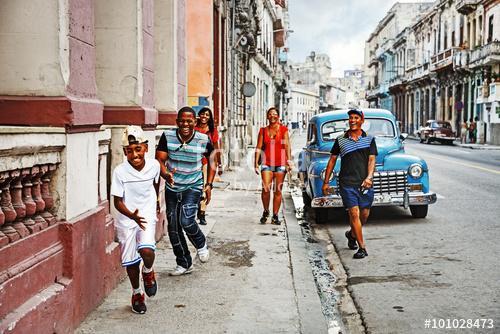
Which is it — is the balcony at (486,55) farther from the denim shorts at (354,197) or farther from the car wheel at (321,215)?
the denim shorts at (354,197)

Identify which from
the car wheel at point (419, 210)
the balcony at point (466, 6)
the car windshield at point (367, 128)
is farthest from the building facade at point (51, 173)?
the balcony at point (466, 6)

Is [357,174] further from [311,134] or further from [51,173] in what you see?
[311,134]

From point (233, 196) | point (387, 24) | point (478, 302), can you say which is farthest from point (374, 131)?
point (387, 24)

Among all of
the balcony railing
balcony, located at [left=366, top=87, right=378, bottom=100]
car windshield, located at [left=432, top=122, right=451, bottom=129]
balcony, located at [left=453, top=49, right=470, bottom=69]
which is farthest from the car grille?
balcony, located at [left=366, top=87, right=378, bottom=100]

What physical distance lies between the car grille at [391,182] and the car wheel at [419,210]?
2.02 feet

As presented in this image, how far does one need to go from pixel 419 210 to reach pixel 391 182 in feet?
2.89

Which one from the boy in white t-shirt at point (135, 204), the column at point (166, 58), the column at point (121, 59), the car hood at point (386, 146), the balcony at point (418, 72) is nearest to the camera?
the boy in white t-shirt at point (135, 204)

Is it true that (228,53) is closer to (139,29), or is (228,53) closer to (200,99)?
(200,99)

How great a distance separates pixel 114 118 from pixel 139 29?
1017 millimetres

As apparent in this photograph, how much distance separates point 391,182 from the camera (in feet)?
35.3

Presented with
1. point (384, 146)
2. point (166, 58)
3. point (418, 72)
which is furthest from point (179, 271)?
point (418, 72)

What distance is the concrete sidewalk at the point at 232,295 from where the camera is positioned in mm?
5312

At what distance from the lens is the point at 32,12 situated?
4945mm

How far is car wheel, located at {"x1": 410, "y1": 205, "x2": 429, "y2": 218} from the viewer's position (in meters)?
11.2
